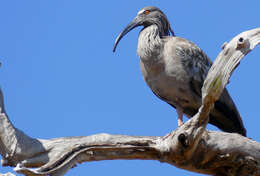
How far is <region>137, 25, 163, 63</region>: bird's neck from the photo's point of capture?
9070 mm

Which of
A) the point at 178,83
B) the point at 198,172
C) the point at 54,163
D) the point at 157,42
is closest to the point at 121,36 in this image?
the point at 157,42

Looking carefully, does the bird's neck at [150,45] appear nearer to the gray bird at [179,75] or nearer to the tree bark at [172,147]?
the gray bird at [179,75]

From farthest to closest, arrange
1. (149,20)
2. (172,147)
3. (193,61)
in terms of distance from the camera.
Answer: (149,20) → (193,61) → (172,147)

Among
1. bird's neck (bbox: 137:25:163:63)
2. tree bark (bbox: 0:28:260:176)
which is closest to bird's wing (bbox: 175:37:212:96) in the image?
bird's neck (bbox: 137:25:163:63)

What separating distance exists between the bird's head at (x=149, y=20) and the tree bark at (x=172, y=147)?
10.2ft

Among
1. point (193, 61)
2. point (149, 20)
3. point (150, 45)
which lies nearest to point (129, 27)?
point (149, 20)

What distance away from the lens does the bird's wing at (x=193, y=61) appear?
29.7ft

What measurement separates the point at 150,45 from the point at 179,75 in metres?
0.71

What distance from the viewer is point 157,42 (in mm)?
9258

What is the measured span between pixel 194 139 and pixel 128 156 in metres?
0.88

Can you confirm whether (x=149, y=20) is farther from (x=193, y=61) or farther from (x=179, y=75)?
(x=179, y=75)

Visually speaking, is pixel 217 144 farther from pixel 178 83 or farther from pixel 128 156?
pixel 178 83

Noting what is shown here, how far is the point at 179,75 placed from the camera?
891cm

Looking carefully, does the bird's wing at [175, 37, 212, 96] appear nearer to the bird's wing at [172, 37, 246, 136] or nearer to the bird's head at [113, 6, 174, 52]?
the bird's wing at [172, 37, 246, 136]
